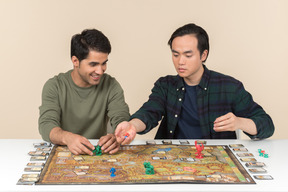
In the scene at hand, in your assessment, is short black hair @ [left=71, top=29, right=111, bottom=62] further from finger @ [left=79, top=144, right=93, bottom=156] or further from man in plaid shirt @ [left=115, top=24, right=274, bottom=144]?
finger @ [left=79, top=144, right=93, bottom=156]

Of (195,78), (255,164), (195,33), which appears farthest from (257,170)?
(195,33)

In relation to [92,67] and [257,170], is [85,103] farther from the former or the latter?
[257,170]

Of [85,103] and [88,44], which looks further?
[85,103]

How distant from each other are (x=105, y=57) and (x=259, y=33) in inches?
75.2

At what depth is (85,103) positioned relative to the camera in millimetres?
2793

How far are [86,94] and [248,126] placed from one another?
40.4 inches

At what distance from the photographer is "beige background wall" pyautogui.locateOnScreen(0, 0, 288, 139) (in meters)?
3.96

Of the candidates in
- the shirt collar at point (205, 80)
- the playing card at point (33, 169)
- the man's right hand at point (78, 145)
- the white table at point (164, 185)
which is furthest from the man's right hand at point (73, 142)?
the shirt collar at point (205, 80)

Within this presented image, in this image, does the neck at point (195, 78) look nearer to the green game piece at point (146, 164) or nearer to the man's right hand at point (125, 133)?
the man's right hand at point (125, 133)

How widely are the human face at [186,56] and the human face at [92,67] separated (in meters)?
0.43

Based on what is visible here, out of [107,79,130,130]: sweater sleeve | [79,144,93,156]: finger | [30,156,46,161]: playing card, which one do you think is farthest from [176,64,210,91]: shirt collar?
[30,156,46,161]: playing card

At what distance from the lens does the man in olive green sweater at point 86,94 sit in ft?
8.73

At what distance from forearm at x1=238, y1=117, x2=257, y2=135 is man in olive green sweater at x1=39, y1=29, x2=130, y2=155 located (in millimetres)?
698
